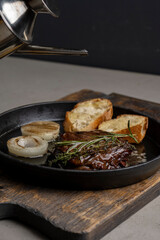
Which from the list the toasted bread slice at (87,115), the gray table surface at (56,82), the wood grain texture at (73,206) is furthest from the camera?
the gray table surface at (56,82)

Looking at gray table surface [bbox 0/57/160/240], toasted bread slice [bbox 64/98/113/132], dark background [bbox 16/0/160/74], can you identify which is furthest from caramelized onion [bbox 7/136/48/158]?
dark background [bbox 16/0/160/74]

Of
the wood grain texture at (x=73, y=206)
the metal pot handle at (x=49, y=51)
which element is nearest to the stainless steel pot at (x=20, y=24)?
the metal pot handle at (x=49, y=51)

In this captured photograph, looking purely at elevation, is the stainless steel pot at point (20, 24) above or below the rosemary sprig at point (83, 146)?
above

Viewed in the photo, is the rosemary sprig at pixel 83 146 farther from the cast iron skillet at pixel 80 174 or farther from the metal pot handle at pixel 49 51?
the metal pot handle at pixel 49 51

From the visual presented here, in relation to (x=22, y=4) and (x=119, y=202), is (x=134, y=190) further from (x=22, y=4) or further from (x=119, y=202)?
Answer: (x=22, y=4)

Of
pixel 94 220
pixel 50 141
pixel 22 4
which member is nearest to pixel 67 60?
pixel 50 141

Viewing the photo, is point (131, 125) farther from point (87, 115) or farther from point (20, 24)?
point (20, 24)
